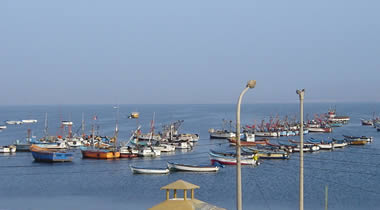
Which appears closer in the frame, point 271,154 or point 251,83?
point 251,83

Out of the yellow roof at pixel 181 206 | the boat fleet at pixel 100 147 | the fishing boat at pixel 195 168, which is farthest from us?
the boat fleet at pixel 100 147

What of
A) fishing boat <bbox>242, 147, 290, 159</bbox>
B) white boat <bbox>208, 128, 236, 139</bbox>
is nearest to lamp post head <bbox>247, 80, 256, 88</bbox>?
fishing boat <bbox>242, 147, 290, 159</bbox>

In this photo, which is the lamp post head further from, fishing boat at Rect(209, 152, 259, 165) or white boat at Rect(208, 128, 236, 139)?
white boat at Rect(208, 128, 236, 139)

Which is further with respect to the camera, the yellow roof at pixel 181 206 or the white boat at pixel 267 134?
the white boat at pixel 267 134

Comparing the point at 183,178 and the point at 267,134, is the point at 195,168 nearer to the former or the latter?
the point at 183,178

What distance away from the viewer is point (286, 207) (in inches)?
1286

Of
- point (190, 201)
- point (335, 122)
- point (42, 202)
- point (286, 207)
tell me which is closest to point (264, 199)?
point (286, 207)

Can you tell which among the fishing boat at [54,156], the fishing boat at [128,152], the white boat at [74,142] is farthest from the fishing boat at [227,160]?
the white boat at [74,142]

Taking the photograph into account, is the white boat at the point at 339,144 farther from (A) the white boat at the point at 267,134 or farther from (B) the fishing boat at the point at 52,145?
(B) the fishing boat at the point at 52,145

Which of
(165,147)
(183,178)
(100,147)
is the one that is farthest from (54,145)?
(183,178)

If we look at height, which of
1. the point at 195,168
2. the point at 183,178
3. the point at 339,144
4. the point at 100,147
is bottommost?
the point at 183,178

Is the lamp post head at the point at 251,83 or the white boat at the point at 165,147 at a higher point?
the lamp post head at the point at 251,83

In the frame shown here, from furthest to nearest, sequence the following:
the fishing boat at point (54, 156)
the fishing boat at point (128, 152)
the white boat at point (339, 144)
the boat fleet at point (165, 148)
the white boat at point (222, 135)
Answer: the white boat at point (222, 135) → the white boat at point (339, 144) → the fishing boat at point (128, 152) → the fishing boat at point (54, 156) → the boat fleet at point (165, 148)

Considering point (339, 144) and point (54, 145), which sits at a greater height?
point (339, 144)
